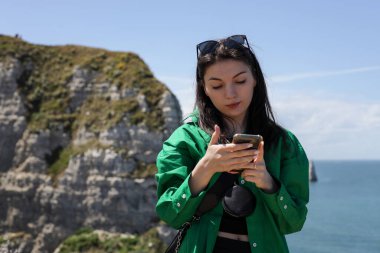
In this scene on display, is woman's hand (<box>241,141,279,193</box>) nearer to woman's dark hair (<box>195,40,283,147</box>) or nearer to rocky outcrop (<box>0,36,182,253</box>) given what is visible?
woman's dark hair (<box>195,40,283,147</box>)

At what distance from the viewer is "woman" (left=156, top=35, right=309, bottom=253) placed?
352 cm

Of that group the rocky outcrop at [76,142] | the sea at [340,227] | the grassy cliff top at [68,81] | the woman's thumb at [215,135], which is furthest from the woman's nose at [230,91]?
the sea at [340,227]

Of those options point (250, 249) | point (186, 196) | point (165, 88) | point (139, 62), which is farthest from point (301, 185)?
point (139, 62)

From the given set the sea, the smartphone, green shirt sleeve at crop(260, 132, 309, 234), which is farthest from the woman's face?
the sea

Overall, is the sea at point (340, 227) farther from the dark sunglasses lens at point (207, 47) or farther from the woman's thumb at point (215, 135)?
the woman's thumb at point (215, 135)

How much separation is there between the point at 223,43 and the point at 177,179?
1.08 meters

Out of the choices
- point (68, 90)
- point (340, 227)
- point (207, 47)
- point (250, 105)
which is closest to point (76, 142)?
point (68, 90)

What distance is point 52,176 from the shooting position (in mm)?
56719

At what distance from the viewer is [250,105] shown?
4.11 metres

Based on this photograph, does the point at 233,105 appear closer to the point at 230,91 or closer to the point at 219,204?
the point at 230,91

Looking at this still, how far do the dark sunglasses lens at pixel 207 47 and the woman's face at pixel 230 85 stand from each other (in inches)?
5.2

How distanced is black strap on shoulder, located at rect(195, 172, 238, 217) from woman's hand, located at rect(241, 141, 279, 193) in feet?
0.99

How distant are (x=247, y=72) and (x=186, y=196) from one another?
41.2 inches

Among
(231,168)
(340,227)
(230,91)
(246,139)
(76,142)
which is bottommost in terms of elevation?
(340,227)
